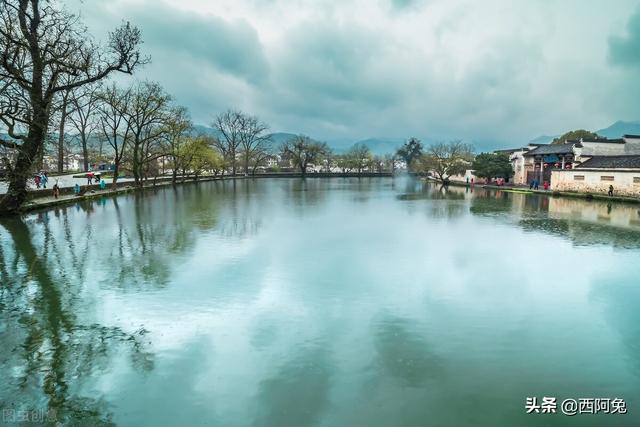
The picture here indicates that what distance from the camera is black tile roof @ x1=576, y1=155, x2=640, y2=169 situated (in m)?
36.8

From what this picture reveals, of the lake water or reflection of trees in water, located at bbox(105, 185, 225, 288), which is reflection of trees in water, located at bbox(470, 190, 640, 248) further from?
reflection of trees in water, located at bbox(105, 185, 225, 288)

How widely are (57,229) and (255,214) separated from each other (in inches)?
433

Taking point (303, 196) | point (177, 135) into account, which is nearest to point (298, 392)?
point (303, 196)

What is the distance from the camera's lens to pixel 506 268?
13.0m

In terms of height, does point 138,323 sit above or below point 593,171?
below

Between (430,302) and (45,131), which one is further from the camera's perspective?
(45,131)

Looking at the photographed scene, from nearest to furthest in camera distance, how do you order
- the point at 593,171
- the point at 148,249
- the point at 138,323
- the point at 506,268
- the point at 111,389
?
the point at 111,389
the point at 138,323
the point at 506,268
the point at 148,249
the point at 593,171

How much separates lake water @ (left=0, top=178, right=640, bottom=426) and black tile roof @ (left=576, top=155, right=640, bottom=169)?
26.3 metres

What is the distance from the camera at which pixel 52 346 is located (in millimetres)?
7234

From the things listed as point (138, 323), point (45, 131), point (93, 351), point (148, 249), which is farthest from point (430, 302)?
point (45, 131)

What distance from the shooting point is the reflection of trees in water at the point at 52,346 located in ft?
18.5

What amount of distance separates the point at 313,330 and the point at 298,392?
219cm

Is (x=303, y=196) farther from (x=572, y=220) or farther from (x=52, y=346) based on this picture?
(x=52, y=346)

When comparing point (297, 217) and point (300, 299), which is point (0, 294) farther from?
point (297, 217)
